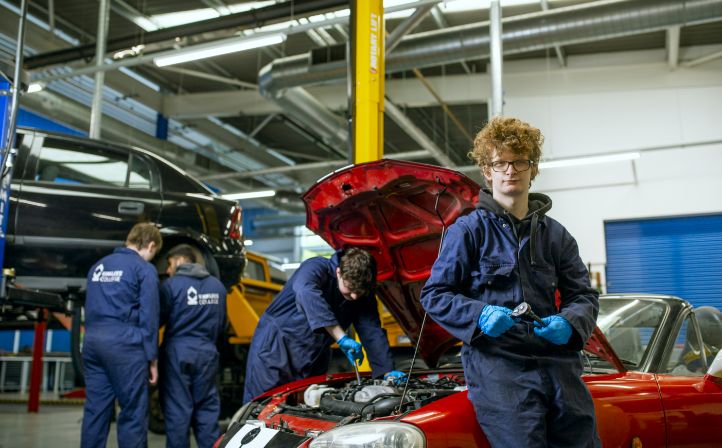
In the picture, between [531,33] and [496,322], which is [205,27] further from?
[496,322]

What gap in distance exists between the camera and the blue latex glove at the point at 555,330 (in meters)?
1.70

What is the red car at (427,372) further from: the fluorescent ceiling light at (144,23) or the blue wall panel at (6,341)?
the blue wall panel at (6,341)

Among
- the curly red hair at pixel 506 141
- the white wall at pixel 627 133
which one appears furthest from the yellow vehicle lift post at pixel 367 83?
the white wall at pixel 627 133

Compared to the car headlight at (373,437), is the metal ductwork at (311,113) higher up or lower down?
higher up

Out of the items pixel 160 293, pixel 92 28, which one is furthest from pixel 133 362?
pixel 92 28

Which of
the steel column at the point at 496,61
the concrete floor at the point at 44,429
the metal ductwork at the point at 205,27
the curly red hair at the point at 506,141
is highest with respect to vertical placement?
the metal ductwork at the point at 205,27

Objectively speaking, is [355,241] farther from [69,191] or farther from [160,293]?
[69,191]

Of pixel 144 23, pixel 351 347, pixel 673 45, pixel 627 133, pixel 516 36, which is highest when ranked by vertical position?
pixel 144 23

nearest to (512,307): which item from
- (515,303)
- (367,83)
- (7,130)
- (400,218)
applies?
(515,303)

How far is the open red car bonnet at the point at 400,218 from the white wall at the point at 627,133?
834cm

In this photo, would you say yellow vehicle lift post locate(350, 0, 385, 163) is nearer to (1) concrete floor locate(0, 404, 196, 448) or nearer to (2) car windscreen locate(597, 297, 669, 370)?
(2) car windscreen locate(597, 297, 669, 370)

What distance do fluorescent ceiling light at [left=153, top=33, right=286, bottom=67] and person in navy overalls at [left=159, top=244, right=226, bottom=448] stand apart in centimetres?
442

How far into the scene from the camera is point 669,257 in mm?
10875

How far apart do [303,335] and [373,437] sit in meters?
1.58
